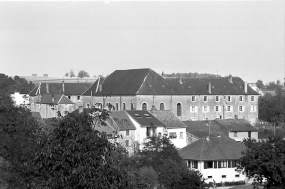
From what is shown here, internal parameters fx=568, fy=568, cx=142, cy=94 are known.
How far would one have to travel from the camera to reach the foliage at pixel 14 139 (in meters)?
23.9

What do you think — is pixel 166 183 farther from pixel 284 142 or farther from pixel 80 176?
pixel 80 176

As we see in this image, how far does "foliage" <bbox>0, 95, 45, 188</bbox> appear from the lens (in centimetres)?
2388

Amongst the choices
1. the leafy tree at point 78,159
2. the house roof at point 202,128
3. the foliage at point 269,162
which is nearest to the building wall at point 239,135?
the house roof at point 202,128

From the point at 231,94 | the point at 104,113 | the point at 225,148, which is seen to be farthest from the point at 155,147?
the point at 231,94

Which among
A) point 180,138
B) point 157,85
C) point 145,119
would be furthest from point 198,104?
point 145,119

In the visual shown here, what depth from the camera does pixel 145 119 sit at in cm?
5434

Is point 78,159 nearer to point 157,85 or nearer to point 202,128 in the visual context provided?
point 202,128

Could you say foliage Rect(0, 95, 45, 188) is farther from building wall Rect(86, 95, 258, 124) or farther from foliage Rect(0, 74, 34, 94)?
foliage Rect(0, 74, 34, 94)

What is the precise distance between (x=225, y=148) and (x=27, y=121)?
1733 cm

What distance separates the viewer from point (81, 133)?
14.2 meters

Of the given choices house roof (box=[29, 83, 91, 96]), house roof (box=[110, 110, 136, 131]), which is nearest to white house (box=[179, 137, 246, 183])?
house roof (box=[110, 110, 136, 131])

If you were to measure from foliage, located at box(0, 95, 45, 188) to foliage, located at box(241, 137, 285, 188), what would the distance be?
11.0 metres

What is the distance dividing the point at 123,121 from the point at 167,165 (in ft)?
54.0

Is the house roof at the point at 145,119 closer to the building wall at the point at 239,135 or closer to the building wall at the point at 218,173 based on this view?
the building wall at the point at 239,135
